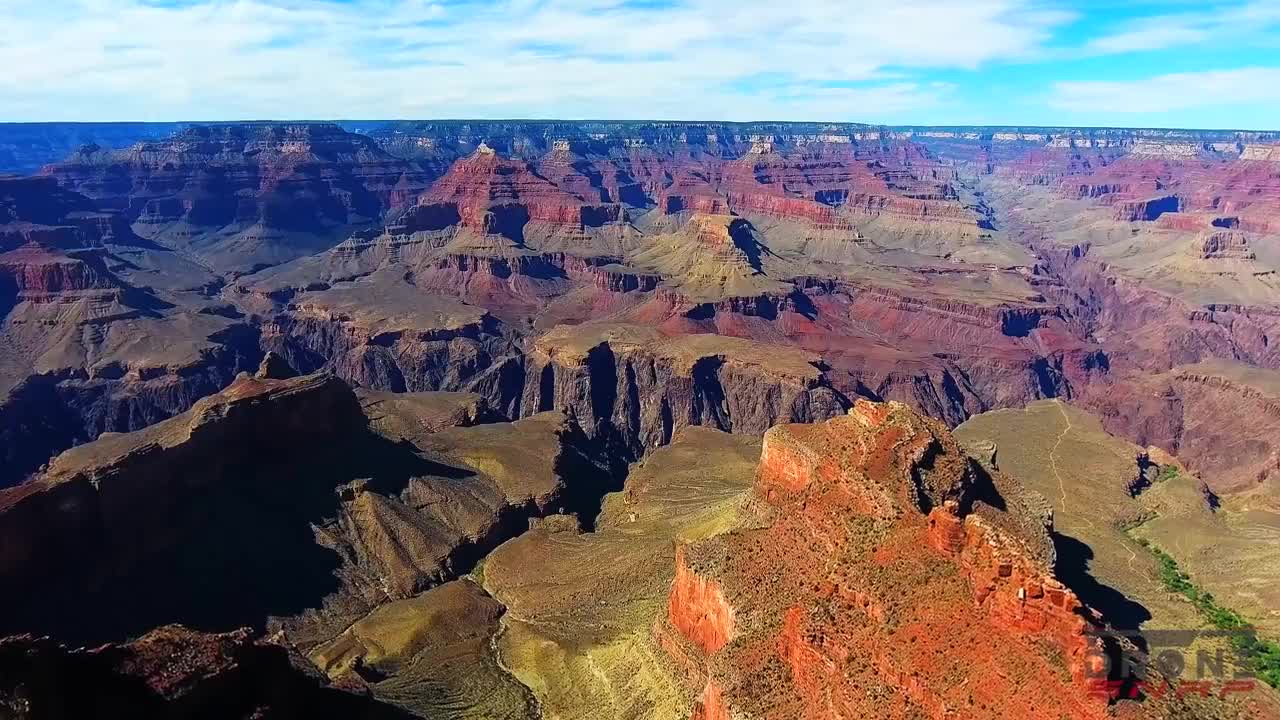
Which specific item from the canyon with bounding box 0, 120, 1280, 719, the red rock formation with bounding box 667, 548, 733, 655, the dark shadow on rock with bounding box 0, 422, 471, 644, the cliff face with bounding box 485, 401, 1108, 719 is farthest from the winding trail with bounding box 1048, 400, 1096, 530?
the dark shadow on rock with bounding box 0, 422, 471, 644

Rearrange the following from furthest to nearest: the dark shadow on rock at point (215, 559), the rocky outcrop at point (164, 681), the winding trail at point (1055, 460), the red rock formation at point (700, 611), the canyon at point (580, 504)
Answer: the winding trail at point (1055, 460)
the dark shadow on rock at point (215, 559)
the red rock formation at point (700, 611)
the canyon at point (580, 504)
the rocky outcrop at point (164, 681)

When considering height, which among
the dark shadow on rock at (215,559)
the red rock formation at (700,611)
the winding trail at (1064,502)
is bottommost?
the winding trail at (1064,502)

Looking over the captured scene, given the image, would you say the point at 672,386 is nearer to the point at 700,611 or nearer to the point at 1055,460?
the point at 1055,460

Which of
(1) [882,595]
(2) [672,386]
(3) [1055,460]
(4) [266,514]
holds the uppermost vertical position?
(1) [882,595]

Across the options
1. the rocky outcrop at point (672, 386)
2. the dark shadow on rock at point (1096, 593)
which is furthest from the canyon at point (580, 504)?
the dark shadow on rock at point (1096, 593)

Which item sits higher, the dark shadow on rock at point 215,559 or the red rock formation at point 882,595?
the red rock formation at point 882,595

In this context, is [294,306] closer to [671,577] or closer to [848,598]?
[671,577]

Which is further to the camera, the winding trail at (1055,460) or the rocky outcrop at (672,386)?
the rocky outcrop at (672,386)

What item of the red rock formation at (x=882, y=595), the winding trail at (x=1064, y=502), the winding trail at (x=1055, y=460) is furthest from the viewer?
the winding trail at (x=1055, y=460)
